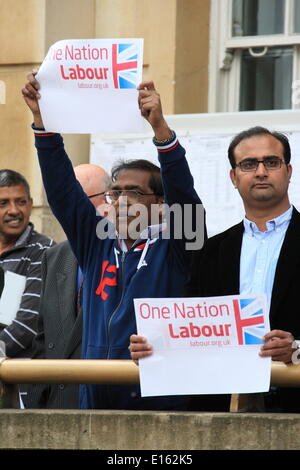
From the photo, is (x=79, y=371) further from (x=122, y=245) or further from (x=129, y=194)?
(x=129, y=194)

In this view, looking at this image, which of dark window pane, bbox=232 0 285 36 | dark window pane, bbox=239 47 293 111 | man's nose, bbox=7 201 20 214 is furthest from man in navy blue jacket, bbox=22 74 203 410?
dark window pane, bbox=232 0 285 36

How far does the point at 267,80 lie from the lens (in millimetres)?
8711

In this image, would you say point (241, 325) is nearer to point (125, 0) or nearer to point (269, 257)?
point (269, 257)

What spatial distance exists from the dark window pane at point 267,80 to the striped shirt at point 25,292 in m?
2.38

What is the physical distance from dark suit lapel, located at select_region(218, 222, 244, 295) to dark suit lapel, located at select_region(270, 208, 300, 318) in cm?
17

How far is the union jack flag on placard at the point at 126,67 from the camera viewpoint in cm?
518

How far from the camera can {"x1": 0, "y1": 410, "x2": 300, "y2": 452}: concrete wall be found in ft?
14.3

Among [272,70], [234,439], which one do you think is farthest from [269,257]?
[272,70]

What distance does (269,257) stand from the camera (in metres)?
5.07

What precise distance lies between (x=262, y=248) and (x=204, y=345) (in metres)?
0.65

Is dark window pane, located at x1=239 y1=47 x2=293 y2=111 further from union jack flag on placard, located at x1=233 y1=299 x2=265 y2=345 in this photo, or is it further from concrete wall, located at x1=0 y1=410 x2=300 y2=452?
concrete wall, located at x1=0 y1=410 x2=300 y2=452

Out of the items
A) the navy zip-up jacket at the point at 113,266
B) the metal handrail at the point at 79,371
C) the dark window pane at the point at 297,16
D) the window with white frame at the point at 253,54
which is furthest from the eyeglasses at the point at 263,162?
the dark window pane at the point at 297,16

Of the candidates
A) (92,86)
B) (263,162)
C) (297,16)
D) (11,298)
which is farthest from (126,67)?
(297,16)
